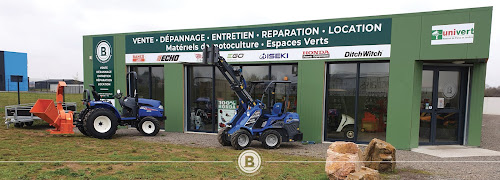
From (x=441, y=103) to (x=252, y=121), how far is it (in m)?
5.65

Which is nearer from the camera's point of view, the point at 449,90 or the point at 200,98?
the point at 449,90

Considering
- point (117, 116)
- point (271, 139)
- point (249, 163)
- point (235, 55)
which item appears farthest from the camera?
point (235, 55)

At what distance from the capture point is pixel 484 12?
7121mm

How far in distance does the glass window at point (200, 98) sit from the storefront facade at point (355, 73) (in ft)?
0.12

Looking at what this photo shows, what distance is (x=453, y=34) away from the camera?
7.30 metres

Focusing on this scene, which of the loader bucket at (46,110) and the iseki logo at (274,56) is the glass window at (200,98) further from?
the loader bucket at (46,110)

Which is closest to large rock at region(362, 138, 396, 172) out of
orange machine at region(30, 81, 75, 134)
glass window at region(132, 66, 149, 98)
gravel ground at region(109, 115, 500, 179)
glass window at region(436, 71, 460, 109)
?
gravel ground at region(109, 115, 500, 179)

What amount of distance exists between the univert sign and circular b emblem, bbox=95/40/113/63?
10.8m

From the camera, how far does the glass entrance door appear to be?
8.30 metres

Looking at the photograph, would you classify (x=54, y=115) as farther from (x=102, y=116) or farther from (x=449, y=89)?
(x=449, y=89)

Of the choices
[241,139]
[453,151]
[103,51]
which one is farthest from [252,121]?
[103,51]

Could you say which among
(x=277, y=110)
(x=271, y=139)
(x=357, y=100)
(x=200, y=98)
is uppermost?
(x=357, y=100)

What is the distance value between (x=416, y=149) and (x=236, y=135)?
16.4ft

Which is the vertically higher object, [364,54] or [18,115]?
[364,54]
